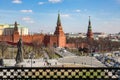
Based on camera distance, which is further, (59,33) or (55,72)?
(59,33)

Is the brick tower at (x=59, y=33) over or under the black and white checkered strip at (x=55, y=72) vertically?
under

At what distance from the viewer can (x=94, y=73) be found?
117 inches

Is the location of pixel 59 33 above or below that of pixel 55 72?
below

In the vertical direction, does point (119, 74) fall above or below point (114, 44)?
above

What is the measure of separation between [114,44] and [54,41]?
1590 centimetres

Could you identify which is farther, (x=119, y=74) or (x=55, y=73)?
(x=119, y=74)

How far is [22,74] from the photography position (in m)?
3.00

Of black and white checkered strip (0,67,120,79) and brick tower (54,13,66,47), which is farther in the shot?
brick tower (54,13,66,47)

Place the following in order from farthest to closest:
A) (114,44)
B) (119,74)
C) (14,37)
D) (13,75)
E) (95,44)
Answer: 1. (114,44)
2. (95,44)
3. (14,37)
4. (119,74)
5. (13,75)

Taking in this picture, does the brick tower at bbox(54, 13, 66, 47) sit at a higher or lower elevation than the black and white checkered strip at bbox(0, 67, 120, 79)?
lower

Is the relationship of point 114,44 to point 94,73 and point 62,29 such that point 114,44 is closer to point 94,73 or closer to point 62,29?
point 62,29

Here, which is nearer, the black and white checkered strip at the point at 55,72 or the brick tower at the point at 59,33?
the black and white checkered strip at the point at 55,72

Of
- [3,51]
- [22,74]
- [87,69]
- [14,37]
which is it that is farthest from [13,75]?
[14,37]

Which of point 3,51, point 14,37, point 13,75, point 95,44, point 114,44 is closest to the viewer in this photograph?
point 13,75
